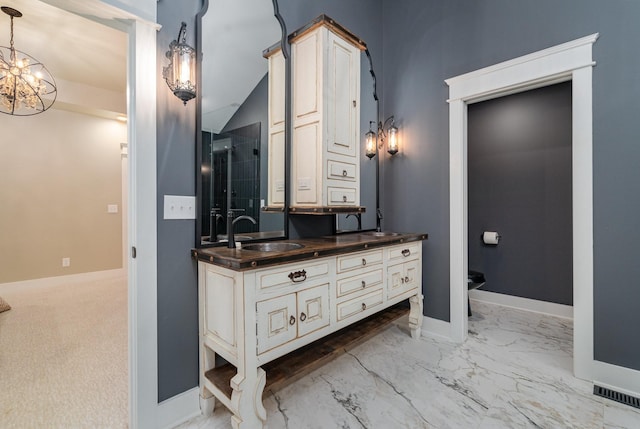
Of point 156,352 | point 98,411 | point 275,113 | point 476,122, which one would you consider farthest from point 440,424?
point 476,122

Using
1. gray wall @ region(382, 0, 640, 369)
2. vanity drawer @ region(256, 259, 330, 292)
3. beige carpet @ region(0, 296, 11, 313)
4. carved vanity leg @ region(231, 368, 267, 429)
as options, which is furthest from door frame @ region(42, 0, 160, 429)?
beige carpet @ region(0, 296, 11, 313)

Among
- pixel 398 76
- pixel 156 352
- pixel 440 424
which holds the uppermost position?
pixel 398 76

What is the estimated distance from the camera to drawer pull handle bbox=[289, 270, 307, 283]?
58.4 inches

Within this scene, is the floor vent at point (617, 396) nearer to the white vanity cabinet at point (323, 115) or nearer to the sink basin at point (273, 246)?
the white vanity cabinet at point (323, 115)

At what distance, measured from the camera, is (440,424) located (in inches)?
59.6

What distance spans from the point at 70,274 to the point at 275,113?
179 inches

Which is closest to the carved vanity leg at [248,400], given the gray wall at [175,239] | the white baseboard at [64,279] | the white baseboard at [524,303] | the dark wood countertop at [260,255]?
the gray wall at [175,239]

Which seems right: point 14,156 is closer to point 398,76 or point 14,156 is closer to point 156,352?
point 156,352

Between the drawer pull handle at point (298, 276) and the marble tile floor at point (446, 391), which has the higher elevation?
the drawer pull handle at point (298, 276)

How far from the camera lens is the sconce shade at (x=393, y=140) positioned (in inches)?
111

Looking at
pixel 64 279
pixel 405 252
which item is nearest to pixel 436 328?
pixel 405 252

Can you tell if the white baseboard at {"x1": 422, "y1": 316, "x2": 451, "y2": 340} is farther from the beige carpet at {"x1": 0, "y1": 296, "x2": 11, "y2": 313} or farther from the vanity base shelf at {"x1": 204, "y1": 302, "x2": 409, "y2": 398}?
the beige carpet at {"x1": 0, "y1": 296, "x2": 11, "y2": 313}

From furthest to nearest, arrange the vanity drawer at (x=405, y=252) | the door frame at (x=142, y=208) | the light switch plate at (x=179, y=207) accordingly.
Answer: the vanity drawer at (x=405, y=252) < the light switch plate at (x=179, y=207) < the door frame at (x=142, y=208)

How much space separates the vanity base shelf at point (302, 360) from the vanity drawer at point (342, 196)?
97cm
